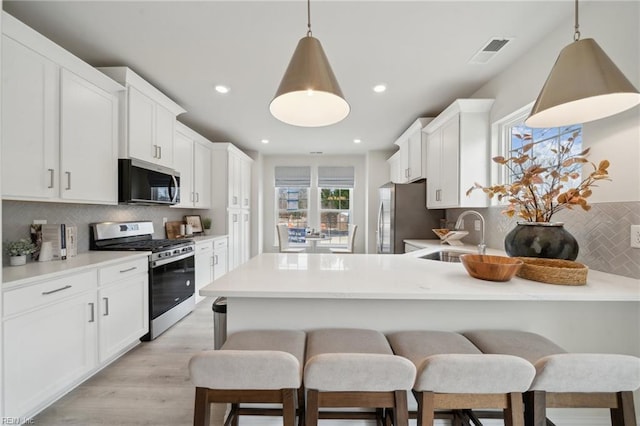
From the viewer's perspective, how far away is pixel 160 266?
8.59 feet

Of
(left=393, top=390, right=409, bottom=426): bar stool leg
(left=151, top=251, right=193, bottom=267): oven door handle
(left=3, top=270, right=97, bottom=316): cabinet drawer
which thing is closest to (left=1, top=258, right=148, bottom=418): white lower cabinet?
(left=3, top=270, right=97, bottom=316): cabinet drawer

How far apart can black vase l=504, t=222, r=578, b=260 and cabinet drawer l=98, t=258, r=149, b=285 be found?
285 cm

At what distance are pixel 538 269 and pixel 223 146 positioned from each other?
4.30 m

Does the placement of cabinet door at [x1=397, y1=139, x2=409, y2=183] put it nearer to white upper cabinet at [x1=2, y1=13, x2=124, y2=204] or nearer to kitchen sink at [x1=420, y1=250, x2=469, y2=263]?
kitchen sink at [x1=420, y1=250, x2=469, y2=263]

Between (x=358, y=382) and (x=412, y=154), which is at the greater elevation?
(x=412, y=154)

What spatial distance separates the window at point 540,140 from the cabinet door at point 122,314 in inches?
122

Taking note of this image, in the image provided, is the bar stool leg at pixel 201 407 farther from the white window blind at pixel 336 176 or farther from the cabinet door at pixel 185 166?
the white window blind at pixel 336 176

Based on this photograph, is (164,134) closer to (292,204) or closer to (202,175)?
(202,175)

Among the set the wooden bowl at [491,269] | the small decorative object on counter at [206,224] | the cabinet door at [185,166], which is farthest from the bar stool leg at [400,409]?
the small decorative object on counter at [206,224]

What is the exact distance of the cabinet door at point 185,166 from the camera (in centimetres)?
346

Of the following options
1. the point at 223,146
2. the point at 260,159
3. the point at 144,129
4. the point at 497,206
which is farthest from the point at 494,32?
the point at 260,159

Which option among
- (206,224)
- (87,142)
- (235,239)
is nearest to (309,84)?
(87,142)

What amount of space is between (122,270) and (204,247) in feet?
5.02

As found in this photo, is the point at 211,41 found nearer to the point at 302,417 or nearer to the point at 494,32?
the point at 494,32
